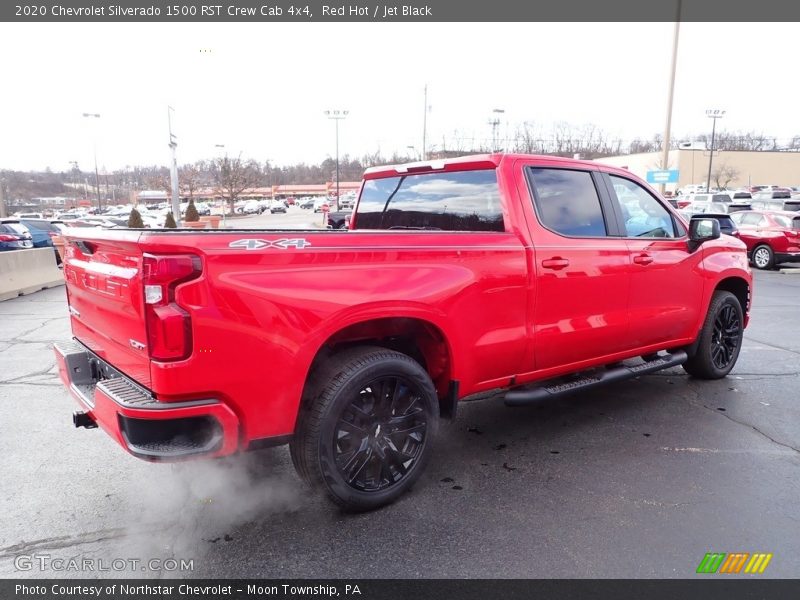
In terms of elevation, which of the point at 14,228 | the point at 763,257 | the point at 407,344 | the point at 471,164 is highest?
the point at 471,164

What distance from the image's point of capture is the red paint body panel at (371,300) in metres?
2.54

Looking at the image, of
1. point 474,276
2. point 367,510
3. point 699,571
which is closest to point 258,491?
point 367,510

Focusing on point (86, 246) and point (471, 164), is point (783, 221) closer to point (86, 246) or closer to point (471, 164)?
point (471, 164)

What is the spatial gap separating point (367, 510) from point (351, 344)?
3.12 feet

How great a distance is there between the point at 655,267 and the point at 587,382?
3.85 feet

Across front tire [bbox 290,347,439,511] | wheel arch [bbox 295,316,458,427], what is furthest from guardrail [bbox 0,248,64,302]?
front tire [bbox 290,347,439,511]

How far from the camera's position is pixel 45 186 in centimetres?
10644

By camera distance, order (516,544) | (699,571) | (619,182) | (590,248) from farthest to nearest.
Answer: (619,182)
(590,248)
(516,544)
(699,571)

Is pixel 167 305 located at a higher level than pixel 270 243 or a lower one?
lower

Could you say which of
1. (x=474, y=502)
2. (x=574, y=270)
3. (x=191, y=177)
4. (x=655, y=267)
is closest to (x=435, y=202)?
(x=574, y=270)

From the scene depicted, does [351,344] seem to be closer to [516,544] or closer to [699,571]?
[516,544]

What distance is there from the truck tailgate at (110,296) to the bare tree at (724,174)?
295ft

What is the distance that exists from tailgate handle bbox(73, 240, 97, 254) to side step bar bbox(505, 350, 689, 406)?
2.71 m

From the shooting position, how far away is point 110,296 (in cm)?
289
